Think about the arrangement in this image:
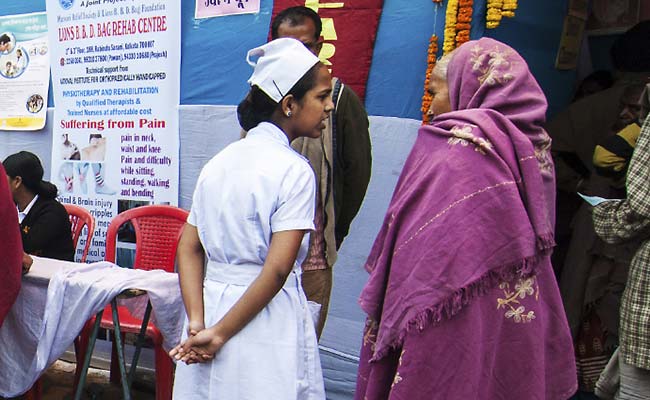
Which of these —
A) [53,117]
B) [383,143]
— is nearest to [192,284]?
[383,143]

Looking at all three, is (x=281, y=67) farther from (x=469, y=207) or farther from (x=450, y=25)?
(x=450, y=25)

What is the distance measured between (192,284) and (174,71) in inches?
98.5

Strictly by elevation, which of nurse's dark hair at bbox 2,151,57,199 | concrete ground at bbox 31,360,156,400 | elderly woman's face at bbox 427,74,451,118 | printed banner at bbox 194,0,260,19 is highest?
printed banner at bbox 194,0,260,19

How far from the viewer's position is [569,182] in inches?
138

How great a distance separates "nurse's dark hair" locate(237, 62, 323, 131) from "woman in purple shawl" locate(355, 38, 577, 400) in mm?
381

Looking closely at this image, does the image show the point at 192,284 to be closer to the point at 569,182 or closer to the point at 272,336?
the point at 272,336

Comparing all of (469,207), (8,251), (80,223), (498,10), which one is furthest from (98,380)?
(469,207)

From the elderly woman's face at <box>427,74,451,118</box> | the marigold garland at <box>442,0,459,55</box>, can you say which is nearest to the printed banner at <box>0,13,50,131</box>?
the marigold garland at <box>442,0,459,55</box>

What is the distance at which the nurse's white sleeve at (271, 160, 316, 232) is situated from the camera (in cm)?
180

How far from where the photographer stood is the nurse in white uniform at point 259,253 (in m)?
1.81

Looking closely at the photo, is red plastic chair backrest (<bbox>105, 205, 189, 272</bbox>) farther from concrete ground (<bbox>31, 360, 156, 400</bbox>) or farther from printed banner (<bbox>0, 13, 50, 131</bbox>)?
printed banner (<bbox>0, 13, 50, 131</bbox>)

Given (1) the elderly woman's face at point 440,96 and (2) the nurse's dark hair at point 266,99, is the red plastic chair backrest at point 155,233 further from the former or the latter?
(1) the elderly woman's face at point 440,96

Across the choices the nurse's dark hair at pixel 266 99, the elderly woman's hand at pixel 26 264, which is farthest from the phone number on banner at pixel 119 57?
the nurse's dark hair at pixel 266 99

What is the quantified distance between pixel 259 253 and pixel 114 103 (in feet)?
9.78
